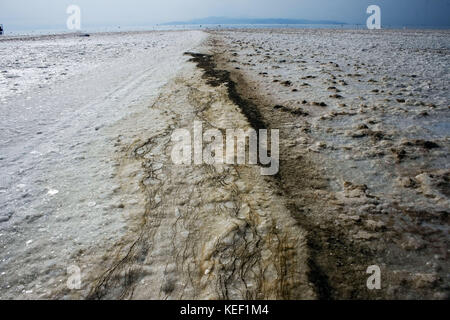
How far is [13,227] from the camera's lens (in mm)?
3193

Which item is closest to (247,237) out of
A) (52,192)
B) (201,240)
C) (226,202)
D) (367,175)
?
(201,240)

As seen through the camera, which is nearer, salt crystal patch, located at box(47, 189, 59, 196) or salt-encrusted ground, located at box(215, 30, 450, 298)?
salt-encrusted ground, located at box(215, 30, 450, 298)

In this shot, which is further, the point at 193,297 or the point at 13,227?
the point at 13,227

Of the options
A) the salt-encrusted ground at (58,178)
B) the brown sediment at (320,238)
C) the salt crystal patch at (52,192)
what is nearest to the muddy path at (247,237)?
the brown sediment at (320,238)

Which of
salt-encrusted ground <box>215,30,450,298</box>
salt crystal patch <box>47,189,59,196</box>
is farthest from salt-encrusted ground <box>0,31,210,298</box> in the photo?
salt-encrusted ground <box>215,30,450,298</box>

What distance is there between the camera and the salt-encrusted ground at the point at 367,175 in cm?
259

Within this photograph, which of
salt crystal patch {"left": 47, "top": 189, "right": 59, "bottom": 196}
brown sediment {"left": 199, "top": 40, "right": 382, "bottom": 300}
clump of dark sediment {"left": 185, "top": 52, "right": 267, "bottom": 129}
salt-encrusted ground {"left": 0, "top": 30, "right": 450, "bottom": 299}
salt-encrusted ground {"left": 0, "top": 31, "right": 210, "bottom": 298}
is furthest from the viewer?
clump of dark sediment {"left": 185, "top": 52, "right": 267, "bottom": 129}

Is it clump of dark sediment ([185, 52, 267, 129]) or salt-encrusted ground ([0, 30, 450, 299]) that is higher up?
clump of dark sediment ([185, 52, 267, 129])

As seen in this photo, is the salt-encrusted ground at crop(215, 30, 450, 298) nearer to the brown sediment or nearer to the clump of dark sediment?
the brown sediment

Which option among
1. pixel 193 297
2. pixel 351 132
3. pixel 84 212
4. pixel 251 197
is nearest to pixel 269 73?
pixel 351 132

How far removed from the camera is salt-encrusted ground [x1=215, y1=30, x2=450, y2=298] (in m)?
2.59

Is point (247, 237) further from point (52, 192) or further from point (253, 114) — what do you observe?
point (253, 114)
